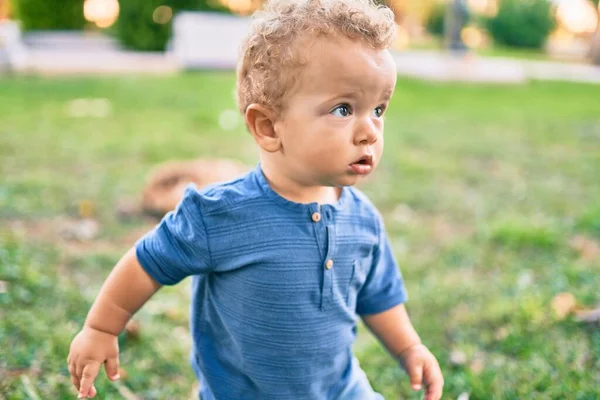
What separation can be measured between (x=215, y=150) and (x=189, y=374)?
348 centimetres

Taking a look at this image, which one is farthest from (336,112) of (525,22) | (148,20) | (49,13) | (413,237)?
(525,22)

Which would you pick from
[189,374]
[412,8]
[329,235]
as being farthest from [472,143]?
[412,8]

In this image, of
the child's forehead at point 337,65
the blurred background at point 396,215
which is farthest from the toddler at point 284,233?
the blurred background at point 396,215

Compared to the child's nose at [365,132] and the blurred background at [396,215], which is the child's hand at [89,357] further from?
the child's nose at [365,132]

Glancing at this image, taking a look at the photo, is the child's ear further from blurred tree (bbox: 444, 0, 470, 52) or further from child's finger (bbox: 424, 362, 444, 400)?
blurred tree (bbox: 444, 0, 470, 52)

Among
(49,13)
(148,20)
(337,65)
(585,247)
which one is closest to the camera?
(337,65)

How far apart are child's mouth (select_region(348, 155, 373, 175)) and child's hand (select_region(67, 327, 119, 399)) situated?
70 centimetres

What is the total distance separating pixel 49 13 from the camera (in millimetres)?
16406

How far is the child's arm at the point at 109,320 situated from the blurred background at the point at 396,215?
518 millimetres

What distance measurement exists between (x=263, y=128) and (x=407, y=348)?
742 mm

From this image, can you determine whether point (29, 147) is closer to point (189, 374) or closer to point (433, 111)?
point (189, 374)

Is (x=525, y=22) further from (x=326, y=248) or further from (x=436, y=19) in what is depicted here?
(x=326, y=248)

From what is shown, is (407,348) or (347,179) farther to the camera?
(407,348)

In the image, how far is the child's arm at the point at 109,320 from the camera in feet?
4.94
